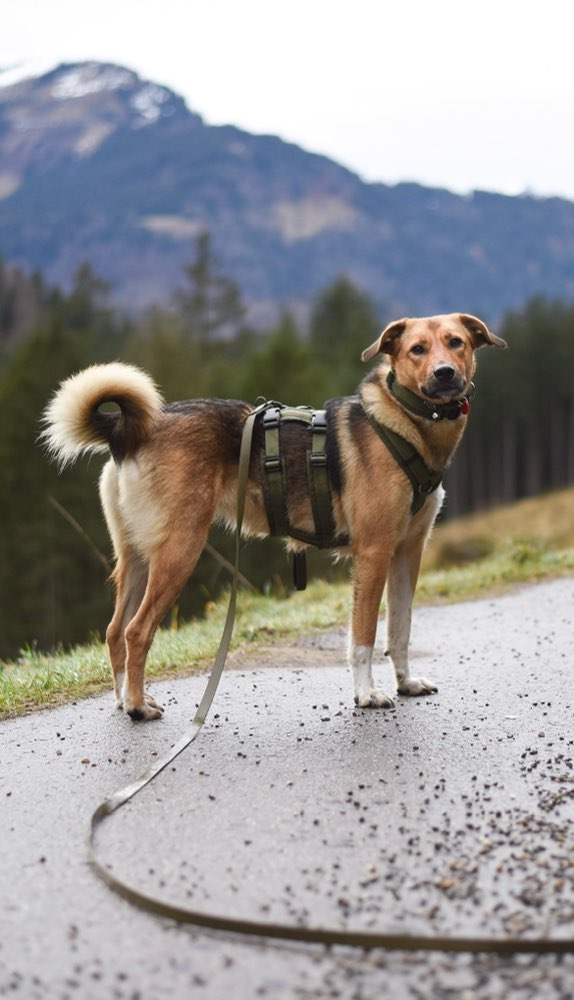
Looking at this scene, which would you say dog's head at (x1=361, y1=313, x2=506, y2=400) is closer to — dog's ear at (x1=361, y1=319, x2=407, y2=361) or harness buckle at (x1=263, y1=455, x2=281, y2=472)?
dog's ear at (x1=361, y1=319, x2=407, y2=361)

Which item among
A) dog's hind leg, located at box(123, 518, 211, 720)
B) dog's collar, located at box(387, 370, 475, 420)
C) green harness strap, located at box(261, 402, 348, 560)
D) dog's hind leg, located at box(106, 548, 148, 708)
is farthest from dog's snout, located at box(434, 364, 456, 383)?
dog's hind leg, located at box(106, 548, 148, 708)

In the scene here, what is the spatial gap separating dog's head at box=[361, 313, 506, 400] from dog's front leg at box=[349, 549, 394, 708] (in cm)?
98

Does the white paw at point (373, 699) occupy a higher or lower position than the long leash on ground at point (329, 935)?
lower

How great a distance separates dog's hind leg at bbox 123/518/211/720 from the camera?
5617mm

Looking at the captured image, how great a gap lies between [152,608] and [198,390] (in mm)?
30807

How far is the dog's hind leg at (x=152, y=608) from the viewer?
221 inches

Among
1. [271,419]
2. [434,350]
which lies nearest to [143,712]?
[271,419]

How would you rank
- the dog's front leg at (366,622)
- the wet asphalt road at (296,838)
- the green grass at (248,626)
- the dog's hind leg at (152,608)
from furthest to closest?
the green grass at (248,626), the dog's front leg at (366,622), the dog's hind leg at (152,608), the wet asphalt road at (296,838)

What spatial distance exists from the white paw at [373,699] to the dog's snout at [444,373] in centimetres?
177

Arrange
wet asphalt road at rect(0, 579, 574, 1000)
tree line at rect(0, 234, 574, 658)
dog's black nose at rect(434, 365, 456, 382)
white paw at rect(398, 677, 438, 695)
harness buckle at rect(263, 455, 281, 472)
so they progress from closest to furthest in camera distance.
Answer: wet asphalt road at rect(0, 579, 574, 1000) → dog's black nose at rect(434, 365, 456, 382) → harness buckle at rect(263, 455, 281, 472) → white paw at rect(398, 677, 438, 695) → tree line at rect(0, 234, 574, 658)

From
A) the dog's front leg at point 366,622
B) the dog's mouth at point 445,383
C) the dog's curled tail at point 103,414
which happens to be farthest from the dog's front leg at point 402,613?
the dog's curled tail at point 103,414

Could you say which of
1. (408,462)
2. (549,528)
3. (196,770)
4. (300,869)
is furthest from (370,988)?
(549,528)

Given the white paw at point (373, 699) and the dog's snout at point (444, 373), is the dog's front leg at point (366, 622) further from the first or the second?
the dog's snout at point (444, 373)

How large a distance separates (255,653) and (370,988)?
466 centimetres
